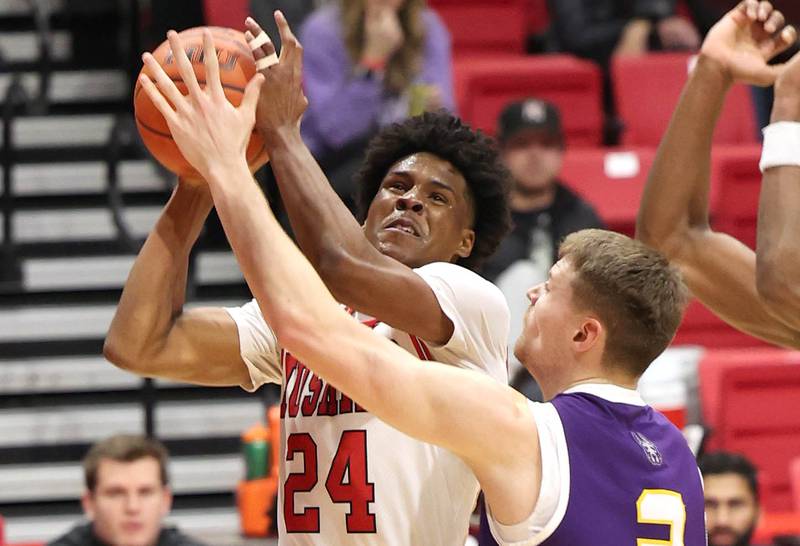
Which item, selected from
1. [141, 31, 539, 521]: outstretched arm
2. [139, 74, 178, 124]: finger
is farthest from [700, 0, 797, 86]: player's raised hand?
[139, 74, 178, 124]: finger

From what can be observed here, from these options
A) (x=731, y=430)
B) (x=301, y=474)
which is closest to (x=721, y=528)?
(x=731, y=430)

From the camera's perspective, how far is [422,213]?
3.52 metres

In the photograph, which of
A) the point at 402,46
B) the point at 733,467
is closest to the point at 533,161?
the point at 402,46

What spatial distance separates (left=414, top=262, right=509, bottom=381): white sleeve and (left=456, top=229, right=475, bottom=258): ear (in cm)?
27

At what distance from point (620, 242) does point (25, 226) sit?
523 cm

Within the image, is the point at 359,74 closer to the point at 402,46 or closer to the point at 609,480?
the point at 402,46

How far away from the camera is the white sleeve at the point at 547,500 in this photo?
9.48ft

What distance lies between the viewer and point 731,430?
657cm

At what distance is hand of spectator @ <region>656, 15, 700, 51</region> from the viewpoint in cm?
862

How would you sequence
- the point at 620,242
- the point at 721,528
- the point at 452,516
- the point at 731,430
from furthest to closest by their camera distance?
the point at 731,430, the point at 721,528, the point at 452,516, the point at 620,242

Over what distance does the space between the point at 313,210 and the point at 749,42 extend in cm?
137

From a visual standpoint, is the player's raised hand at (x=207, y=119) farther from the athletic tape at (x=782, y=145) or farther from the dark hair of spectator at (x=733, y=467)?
the dark hair of spectator at (x=733, y=467)

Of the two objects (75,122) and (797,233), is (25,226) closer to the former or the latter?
(75,122)

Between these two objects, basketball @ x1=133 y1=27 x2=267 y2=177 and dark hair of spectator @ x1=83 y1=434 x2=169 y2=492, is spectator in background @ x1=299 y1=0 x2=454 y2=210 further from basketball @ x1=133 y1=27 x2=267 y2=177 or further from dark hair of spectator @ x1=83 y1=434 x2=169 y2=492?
basketball @ x1=133 y1=27 x2=267 y2=177
